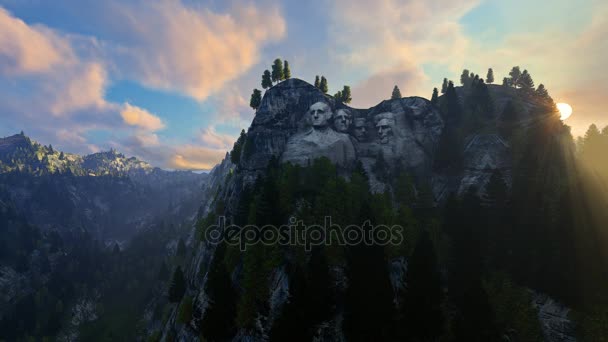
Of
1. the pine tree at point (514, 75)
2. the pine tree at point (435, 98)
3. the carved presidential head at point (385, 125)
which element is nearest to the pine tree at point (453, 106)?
the pine tree at point (435, 98)

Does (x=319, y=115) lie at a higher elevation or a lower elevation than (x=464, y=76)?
lower

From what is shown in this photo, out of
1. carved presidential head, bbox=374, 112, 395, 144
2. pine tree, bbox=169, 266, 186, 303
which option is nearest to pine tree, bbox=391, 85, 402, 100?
carved presidential head, bbox=374, 112, 395, 144

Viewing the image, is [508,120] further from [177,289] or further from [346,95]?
[177,289]

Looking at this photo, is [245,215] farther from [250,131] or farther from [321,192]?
[250,131]

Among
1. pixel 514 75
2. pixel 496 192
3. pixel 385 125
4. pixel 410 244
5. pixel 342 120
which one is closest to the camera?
pixel 410 244

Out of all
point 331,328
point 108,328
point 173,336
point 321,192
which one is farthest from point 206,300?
point 108,328

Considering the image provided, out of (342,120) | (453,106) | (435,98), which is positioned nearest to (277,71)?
(342,120)

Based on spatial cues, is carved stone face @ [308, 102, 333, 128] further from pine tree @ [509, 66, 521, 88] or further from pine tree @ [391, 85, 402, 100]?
pine tree @ [509, 66, 521, 88]
